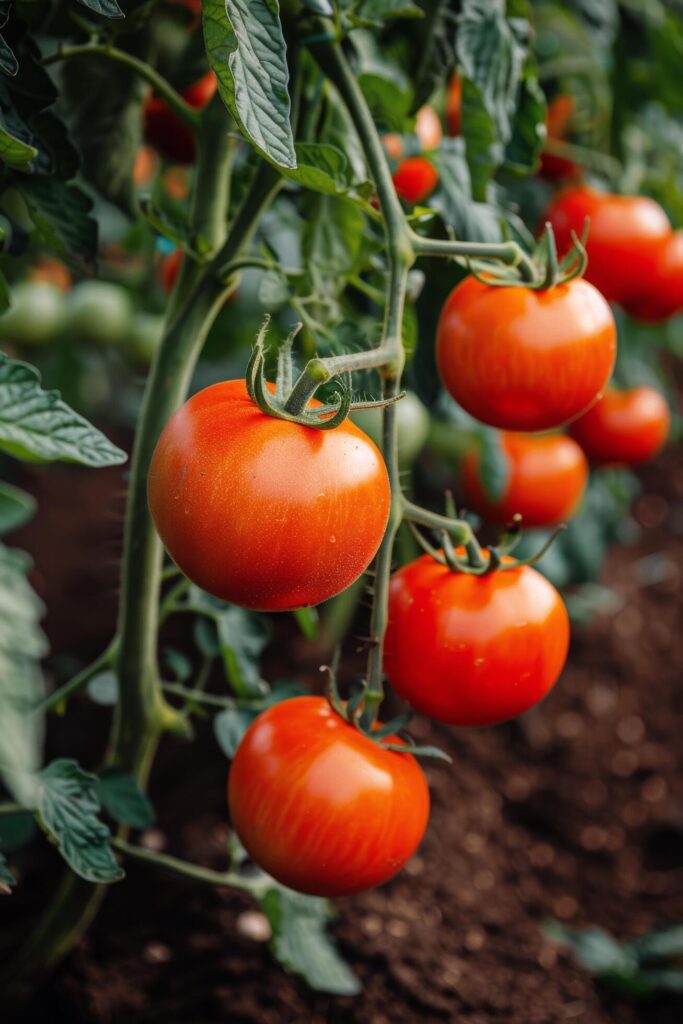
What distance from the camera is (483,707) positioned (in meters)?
0.68

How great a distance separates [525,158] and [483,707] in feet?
1.69

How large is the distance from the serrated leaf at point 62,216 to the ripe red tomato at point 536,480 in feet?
2.55

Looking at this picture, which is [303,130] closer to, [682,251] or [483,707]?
[483,707]

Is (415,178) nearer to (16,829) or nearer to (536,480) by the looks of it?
(536,480)

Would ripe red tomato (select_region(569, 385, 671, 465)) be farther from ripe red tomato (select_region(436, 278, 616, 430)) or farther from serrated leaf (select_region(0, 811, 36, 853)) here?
serrated leaf (select_region(0, 811, 36, 853))

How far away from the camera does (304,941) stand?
920 mm

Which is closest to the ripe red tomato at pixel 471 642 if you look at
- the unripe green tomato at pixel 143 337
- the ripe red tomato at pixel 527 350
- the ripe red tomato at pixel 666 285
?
the ripe red tomato at pixel 527 350

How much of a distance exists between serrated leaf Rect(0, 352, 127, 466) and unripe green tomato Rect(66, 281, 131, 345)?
128 cm

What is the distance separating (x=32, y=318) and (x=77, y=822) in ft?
4.11

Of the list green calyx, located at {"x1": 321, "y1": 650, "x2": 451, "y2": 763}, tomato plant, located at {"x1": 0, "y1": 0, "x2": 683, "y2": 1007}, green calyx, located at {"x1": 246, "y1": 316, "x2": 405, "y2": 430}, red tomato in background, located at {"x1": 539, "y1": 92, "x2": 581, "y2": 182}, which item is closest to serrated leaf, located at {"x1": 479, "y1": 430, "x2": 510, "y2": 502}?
tomato plant, located at {"x1": 0, "y1": 0, "x2": 683, "y2": 1007}

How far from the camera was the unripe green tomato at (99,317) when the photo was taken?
1765 mm

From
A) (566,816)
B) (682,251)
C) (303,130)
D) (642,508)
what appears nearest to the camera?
(303,130)

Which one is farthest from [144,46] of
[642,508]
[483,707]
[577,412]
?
[642,508]

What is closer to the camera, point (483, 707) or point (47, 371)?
point (483, 707)
